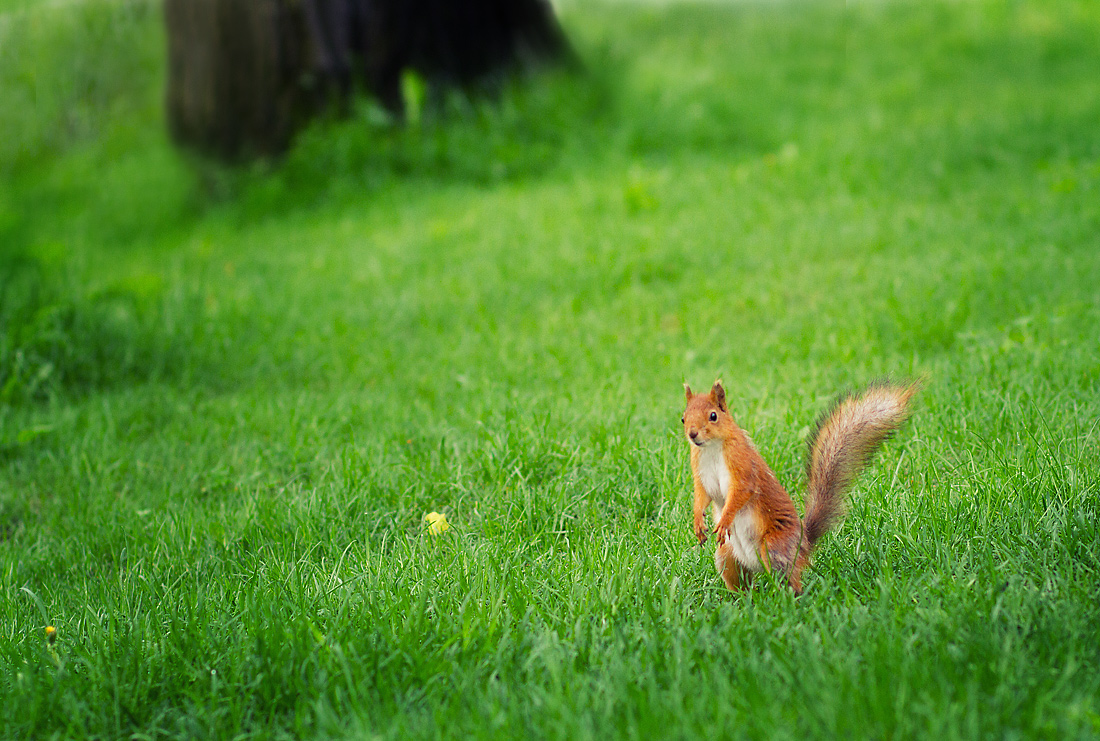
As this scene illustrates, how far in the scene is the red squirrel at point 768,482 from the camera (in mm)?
2068

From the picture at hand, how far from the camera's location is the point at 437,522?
2719 millimetres

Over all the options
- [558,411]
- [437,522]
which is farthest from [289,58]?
[437,522]

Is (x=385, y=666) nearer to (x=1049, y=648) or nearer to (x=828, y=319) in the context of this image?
(x=1049, y=648)

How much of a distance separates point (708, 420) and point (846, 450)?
13.8 inches

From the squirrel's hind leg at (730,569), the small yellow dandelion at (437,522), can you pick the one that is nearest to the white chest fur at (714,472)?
the squirrel's hind leg at (730,569)

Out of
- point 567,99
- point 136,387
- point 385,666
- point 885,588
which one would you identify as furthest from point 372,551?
point 567,99

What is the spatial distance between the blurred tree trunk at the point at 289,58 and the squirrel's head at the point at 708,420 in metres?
7.04

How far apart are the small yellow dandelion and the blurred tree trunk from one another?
254 inches

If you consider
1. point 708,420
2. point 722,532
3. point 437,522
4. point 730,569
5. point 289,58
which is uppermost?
point 289,58

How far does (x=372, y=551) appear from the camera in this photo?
103 inches

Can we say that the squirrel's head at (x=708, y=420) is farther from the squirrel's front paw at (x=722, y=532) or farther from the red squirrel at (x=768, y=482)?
the squirrel's front paw at (x=722, y=532)

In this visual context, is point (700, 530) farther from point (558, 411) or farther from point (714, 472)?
point (558, 411)

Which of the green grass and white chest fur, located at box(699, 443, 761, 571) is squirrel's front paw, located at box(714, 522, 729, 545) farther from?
the green grass

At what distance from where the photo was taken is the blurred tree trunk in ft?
26.7
